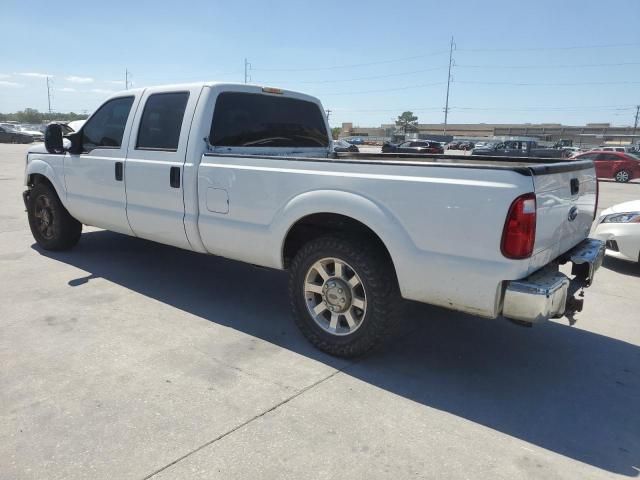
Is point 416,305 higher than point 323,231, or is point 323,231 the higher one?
point 323,231

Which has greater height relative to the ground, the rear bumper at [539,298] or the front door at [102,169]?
the front door at [102,169]

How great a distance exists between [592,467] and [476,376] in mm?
1007

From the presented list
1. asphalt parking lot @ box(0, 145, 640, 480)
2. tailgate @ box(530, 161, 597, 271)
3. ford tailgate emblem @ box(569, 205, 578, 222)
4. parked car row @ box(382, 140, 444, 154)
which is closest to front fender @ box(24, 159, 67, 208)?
asphalt parking lot @ box(0, 145, 640, 480)

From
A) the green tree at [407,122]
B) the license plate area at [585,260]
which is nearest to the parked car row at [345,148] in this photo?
the license plate area at [585,260]

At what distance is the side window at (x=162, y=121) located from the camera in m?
4.45

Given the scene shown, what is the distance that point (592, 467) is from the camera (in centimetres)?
251

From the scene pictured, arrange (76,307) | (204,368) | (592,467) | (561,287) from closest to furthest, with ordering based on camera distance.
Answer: (592,467) < (561,287) < (204,368) < (76,307)

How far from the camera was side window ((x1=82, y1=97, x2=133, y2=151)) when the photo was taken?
505 cm

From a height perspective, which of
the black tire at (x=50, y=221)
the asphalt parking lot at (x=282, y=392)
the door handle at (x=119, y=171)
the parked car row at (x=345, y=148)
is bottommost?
the asphalt parking lot at (x=282, y=392)

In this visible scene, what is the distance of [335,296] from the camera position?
3520 millimetres

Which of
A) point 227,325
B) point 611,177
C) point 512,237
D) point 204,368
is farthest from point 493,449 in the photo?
point 611,177

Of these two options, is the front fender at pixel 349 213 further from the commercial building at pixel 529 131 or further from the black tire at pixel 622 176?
the commercial building at pixel 529 131

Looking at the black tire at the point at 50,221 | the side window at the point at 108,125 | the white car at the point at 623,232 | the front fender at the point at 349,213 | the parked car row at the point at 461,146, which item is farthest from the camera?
the parked car row at the point at 461,146

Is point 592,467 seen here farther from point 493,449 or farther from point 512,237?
point 512,237
